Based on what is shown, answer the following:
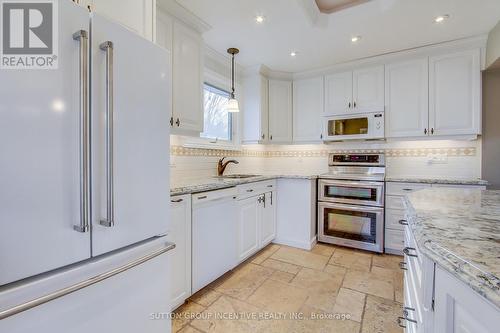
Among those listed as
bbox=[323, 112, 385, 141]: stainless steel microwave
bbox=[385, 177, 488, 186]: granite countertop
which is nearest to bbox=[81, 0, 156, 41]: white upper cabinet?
bbox=[323, 112, 385, 141]: stainless steel microwave

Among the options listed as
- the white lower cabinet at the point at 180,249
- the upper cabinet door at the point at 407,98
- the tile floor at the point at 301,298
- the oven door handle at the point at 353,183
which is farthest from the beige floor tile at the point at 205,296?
the upper cabinet door at the point at 407,98

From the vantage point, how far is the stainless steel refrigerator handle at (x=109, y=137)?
867 mm

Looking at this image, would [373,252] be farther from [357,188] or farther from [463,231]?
[463,231]

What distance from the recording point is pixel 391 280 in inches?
87.5

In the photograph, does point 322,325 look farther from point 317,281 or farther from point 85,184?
point 85,184

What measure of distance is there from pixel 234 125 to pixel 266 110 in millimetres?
530

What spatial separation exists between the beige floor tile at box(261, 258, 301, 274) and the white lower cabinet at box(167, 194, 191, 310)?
101 cm

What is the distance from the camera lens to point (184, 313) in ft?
5.77

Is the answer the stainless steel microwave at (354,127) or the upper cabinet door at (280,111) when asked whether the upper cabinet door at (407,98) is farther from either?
the upper cabinet door at (280,111)

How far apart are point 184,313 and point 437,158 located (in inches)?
133

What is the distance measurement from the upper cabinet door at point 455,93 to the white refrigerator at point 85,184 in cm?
312

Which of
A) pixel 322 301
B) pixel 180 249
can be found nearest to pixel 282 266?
pixel 322 301

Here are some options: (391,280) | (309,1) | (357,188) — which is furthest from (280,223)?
(309,1)

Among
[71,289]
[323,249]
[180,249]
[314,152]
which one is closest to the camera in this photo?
[71,289]
